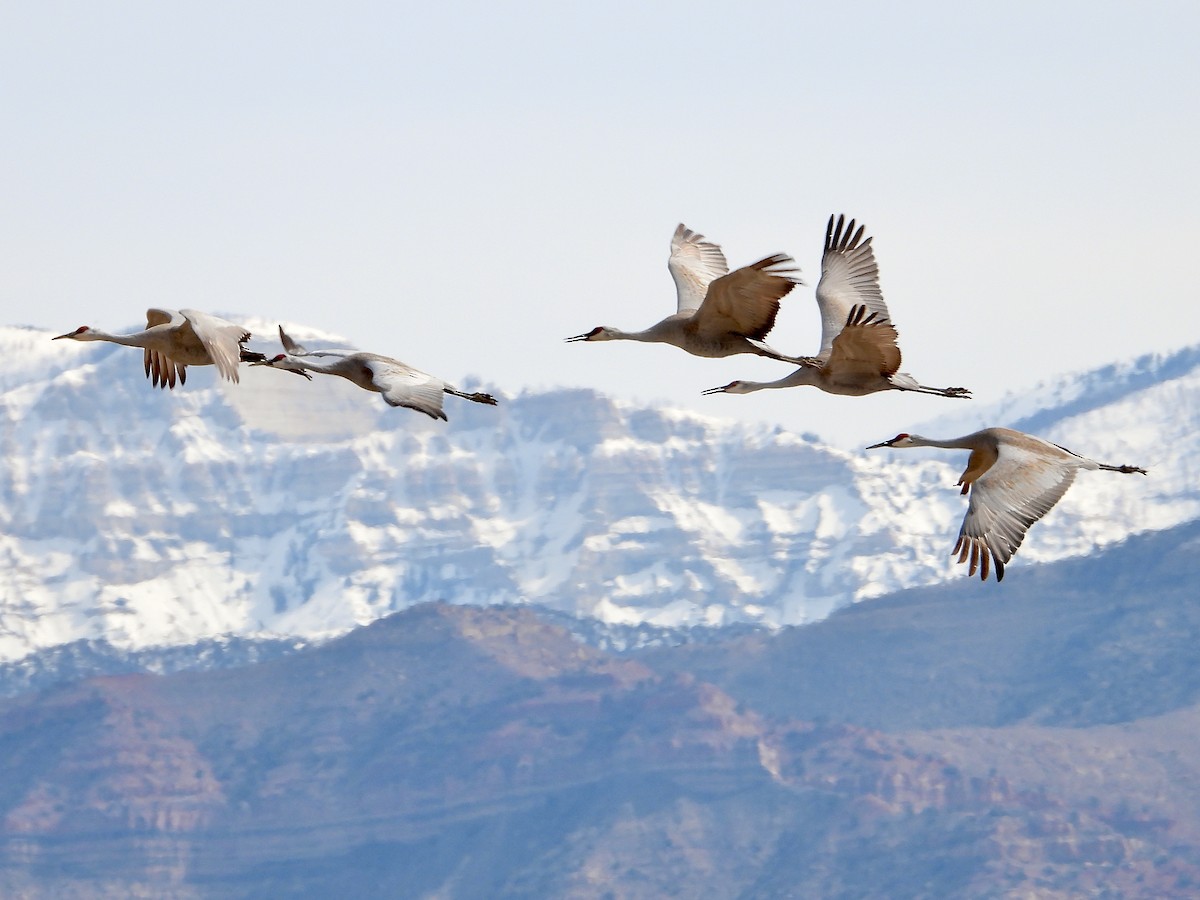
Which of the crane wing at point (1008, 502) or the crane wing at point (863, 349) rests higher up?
the crane wing at point (863, 349)

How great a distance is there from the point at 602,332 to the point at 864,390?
6831 millimetres

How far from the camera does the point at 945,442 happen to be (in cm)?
3966

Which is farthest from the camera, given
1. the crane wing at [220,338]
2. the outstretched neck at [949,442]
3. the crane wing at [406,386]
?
the outstretched neck at [949,442]

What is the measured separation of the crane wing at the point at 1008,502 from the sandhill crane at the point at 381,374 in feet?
24.8

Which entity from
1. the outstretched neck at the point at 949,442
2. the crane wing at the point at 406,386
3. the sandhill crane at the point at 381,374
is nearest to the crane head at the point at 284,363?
the sandhill crane at the point at 381,374

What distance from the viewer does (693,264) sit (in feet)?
156

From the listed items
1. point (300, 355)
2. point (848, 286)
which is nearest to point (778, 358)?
point (848, 286)

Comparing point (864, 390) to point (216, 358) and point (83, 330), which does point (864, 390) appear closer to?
point (216, 358)

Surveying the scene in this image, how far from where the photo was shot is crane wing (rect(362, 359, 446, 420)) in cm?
3203

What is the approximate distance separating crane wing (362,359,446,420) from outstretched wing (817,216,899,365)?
10966mm

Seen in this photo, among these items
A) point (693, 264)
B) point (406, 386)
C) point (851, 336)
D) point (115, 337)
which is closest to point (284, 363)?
point (406, 386)

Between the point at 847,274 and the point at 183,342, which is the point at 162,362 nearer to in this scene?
the point at 183,342

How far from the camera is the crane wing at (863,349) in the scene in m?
38.8

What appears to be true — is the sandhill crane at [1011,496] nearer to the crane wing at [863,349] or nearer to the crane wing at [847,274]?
the crane wing at [863,349]
